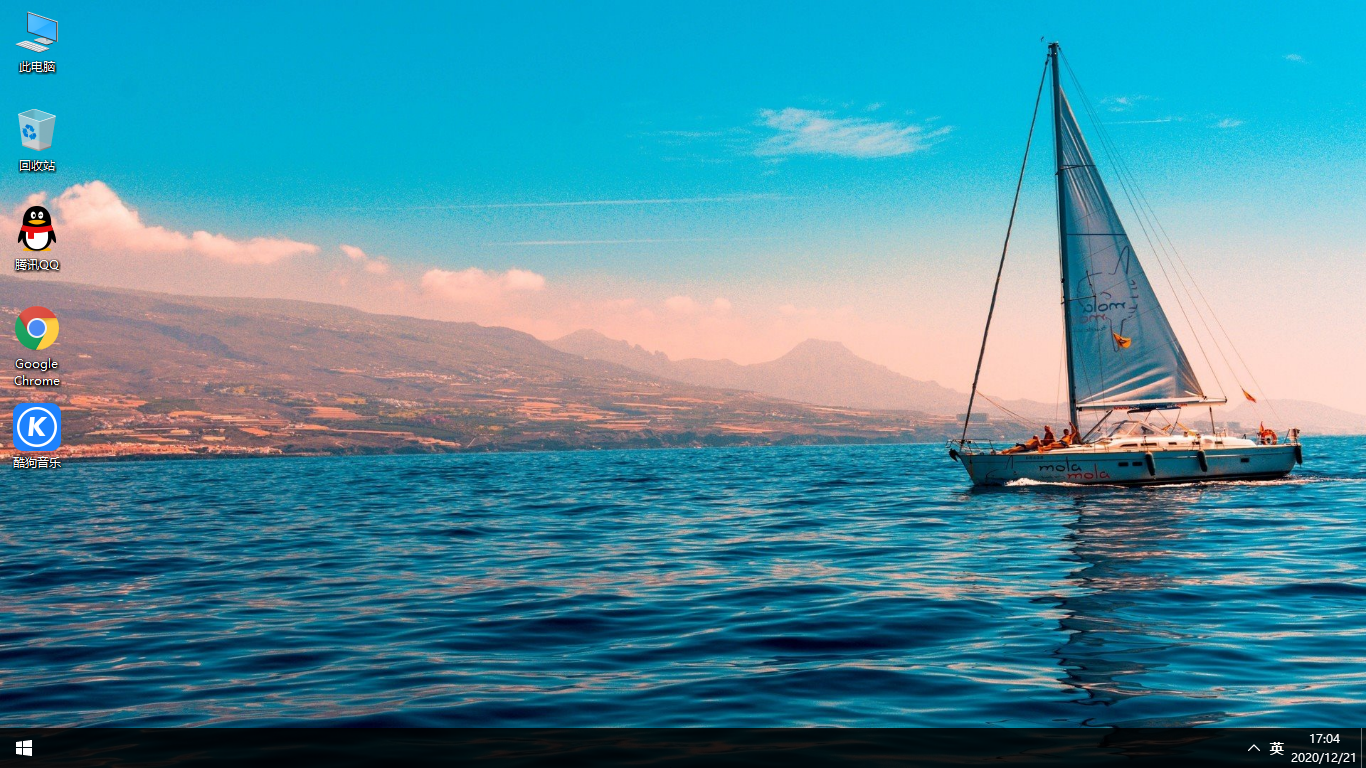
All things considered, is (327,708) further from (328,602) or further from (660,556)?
(660,556)

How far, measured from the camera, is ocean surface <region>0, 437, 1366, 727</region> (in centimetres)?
1014

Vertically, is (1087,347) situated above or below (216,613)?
above

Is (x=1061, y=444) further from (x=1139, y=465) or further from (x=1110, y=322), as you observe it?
(x=1110, y=322)

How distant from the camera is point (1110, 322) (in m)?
51.2

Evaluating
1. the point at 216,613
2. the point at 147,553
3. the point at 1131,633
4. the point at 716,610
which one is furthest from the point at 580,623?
the point at 147,553

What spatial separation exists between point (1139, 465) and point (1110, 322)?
27.8ft

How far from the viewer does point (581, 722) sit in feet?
31.5

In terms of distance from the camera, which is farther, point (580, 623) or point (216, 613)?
point (216, 613)

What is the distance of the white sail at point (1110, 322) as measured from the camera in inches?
2015

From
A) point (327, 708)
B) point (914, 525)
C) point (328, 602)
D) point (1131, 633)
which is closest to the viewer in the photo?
point (327, 708)
